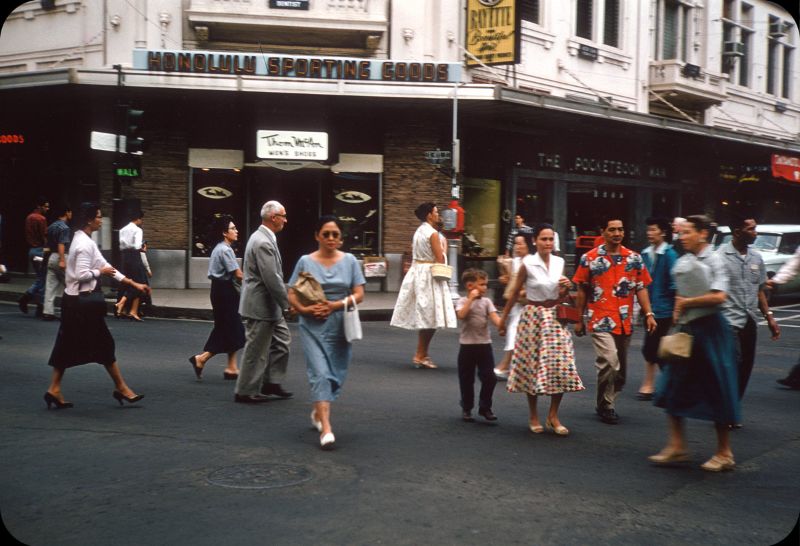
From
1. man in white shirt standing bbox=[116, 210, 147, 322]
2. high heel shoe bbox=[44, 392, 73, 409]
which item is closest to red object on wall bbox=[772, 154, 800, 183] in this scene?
man in white shirt standing bbox=[116, 210, 147, 322]

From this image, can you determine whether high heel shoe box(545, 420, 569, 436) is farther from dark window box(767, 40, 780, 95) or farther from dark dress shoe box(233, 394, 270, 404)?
dark window box(767, 40, 780, 95)

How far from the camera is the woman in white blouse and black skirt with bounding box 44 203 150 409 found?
773 cm

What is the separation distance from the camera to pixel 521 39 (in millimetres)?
22094

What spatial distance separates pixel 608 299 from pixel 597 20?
19127 millimetres

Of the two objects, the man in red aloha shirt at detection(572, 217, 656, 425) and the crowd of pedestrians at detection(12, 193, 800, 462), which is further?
the man in red aloha shirt at detection(572, 217, 656, 425)

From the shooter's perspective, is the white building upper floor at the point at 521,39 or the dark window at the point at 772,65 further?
the dark window at the point at 772,65

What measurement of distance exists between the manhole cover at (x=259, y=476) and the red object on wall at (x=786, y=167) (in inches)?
1091

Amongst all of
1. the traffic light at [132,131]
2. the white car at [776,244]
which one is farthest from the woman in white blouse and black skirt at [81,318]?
the white car at [776,244]

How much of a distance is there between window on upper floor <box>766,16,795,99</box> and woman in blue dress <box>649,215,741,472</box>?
3074 centimetres

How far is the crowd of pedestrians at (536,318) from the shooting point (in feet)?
20.4

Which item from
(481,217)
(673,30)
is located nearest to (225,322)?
(481,217)

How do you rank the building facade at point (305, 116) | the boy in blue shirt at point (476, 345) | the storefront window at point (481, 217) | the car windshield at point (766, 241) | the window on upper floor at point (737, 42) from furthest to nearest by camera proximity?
the window on upper floor at point (737, 42) < the storefront window at point (481, 217) < the car windshield at point (766, 241) < the building facade at point (305, 116) < the boy in blue shirt at point (476, 345)

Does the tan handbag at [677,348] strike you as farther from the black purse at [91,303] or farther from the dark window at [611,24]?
the dark window at [611,24]

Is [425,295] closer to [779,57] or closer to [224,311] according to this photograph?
[224,311]
